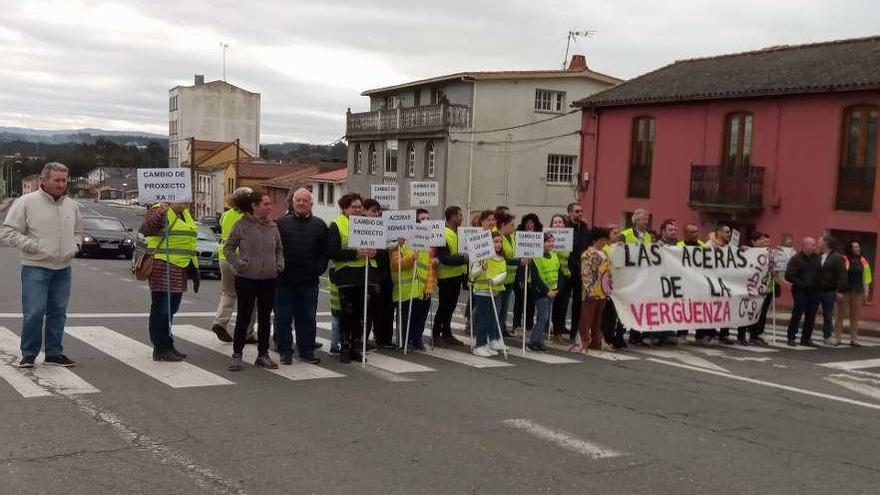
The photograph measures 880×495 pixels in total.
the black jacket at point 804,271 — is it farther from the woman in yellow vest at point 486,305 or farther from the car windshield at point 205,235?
Answer: the car windshield at point 205,235

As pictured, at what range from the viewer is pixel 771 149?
24453 millimetres

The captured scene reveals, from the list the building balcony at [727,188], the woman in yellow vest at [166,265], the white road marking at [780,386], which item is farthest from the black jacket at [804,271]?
the building balcony at [727,188]

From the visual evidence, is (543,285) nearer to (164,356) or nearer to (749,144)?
(164,356)

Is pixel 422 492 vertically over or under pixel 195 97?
under

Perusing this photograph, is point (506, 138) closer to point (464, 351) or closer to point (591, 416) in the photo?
point (464, 351)

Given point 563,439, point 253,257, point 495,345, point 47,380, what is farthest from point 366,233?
point 563,439

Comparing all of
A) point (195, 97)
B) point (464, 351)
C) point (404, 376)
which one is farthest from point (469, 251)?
point (195, 97)

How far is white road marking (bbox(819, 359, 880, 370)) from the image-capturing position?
471 inches

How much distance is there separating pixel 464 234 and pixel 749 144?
16.8m

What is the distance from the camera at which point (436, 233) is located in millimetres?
11172

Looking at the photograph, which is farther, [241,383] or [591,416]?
[241,383]

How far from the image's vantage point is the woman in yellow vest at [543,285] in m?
11.7

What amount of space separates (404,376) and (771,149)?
1849 cm

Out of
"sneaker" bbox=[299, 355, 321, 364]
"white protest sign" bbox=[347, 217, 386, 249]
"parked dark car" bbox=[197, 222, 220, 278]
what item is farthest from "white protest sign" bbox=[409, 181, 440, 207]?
"parked dark car" bbox=[197, 222, 220, 278]
